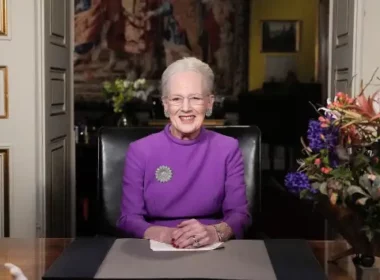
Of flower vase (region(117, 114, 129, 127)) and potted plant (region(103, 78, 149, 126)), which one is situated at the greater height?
potted plant (region(103, 78, 149, 126))

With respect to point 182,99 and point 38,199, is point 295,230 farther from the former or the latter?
point 182,99

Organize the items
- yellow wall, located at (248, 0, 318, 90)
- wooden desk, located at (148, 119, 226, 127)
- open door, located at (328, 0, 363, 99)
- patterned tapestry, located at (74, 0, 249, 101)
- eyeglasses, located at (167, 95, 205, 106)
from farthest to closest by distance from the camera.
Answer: yellow wall, located at (248, 0, 318, 90) < patterned tapestry, located at (74, 0, 249, 101) < wooden desk, located at (148, 119, 226, 127) < open door, located at (328, 0, 363, 99) < eyeglasses, located at (167, 95, 205, 106)

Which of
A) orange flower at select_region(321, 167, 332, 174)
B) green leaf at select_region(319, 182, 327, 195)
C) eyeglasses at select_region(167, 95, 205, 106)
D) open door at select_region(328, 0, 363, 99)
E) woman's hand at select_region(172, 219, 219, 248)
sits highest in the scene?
open door at select_region(328, 0, 363, 99)

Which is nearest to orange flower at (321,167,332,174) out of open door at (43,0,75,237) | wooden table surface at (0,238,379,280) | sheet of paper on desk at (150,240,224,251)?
wooden table surface at (0,238,379,280)

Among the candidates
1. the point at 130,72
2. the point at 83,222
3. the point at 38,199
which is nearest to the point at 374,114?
the point at 38,199

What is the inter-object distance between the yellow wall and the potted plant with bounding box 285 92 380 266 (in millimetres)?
6470

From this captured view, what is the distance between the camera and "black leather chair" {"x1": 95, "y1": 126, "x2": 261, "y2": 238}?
2312 mm

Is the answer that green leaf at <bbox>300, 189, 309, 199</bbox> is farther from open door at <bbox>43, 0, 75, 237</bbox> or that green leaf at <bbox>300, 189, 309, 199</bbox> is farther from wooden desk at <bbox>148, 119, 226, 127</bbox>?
wooden desk at <bbox>148, 119, 226, 127</bbox>

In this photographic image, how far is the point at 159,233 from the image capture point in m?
1.99

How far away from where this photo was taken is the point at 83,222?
5344 mm

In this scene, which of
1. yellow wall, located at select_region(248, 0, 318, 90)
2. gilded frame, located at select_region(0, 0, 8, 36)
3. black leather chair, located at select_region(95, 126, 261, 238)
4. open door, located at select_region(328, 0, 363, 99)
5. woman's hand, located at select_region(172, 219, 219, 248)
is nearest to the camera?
woman's hand, located at select_region(172, 219, 219, 248)

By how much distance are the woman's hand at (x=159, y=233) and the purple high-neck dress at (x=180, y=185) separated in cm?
8

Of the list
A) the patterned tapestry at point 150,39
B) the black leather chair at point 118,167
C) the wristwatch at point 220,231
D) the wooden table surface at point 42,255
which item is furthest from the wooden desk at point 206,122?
the wooden table surface at point 42,255

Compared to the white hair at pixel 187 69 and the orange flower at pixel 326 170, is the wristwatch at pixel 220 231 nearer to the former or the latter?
the white hair at pixel 187 69
